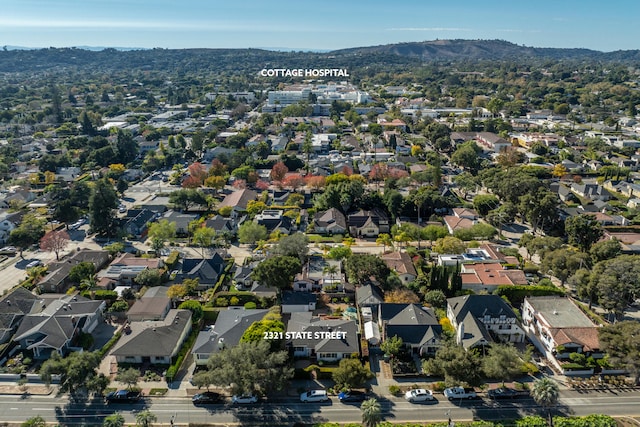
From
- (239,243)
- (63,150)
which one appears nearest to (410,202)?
(239,243)

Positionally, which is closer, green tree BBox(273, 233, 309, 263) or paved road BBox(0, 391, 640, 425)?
paved road BBox(0, 391, 640, 425)

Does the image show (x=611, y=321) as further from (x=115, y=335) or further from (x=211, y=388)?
(x=115, y=335)

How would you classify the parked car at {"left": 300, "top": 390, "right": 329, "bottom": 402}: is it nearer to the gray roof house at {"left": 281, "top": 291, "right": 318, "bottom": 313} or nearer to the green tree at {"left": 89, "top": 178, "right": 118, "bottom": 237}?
the gray roof house at {"left": 281, "top": 291, "right": 318, "bottom": 313}

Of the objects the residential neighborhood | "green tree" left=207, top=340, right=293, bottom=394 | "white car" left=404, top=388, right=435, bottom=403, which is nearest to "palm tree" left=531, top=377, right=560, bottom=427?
the residential neighborhood

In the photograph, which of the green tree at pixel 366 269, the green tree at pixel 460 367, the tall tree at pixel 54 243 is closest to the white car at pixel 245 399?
the green tree at pixel 460 367

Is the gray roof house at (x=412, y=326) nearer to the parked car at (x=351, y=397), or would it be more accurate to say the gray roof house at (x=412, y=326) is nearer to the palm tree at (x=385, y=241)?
the parked car at (x=351, y=397)

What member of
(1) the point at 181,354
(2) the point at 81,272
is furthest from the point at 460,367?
(2) the point at 81,272
